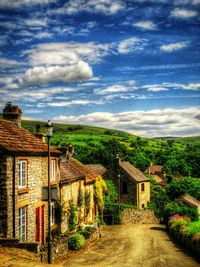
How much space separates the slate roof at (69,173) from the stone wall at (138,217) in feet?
59.6

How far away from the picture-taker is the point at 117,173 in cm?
5647

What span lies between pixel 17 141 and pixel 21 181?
8.49 feet

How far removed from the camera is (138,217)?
5069 cm

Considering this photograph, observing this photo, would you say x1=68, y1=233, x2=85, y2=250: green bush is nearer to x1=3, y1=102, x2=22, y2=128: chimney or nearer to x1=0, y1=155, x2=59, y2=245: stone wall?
x1=0, y1=155, x2=59, y2=245: stone wall

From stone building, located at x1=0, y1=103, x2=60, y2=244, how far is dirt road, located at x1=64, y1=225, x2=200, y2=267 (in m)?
3.16

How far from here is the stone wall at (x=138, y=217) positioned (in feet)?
163

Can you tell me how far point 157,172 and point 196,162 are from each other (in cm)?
1258

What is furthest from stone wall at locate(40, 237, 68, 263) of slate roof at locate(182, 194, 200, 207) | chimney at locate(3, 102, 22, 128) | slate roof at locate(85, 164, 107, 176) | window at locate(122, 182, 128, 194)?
slate roof at locate(85, 164, 107, 176)

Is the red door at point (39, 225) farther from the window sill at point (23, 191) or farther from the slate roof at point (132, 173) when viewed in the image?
the slate roof at point (132, 173)

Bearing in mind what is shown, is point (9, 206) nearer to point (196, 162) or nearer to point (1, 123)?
point (1, 123)

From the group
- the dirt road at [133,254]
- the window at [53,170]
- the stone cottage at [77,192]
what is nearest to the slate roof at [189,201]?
the dirt road at [133,254]

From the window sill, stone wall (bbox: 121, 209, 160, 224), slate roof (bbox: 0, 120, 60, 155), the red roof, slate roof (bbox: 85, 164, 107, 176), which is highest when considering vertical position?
slate roof (bbox: 0, 120, 60, 155)

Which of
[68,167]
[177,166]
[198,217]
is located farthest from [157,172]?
[68,167]

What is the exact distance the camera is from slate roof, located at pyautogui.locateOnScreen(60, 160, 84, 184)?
92.8 feet
